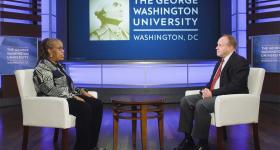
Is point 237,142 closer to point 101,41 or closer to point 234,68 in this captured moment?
point 234,68

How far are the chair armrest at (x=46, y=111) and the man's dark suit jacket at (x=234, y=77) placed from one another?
5.11 ft

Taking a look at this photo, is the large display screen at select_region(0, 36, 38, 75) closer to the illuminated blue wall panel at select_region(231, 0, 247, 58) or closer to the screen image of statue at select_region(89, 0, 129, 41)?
the screen image of statue at select_region(89, 0, 129, 41)

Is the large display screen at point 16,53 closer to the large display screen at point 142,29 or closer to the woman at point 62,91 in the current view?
the large display screen at point 142,29

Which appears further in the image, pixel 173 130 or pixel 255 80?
pixel 173 130

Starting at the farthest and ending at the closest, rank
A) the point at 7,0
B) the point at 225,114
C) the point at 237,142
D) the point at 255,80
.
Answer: the point at 7,0 < the point at 237,142 < the point at 255,80 < the point at 225,114

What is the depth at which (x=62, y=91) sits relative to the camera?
420 cm

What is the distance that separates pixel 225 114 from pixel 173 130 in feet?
5.27

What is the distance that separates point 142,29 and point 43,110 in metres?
6.08

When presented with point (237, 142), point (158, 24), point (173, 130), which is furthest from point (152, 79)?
point (237, 142)

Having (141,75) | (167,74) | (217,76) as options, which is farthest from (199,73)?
(217,76)

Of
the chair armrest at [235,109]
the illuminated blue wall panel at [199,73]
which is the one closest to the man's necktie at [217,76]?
the chair armrest at [235,109]

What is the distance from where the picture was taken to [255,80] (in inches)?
173

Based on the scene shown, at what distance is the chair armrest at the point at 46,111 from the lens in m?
3.97

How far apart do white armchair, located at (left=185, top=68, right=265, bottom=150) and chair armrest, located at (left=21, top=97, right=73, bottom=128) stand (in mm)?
1477
